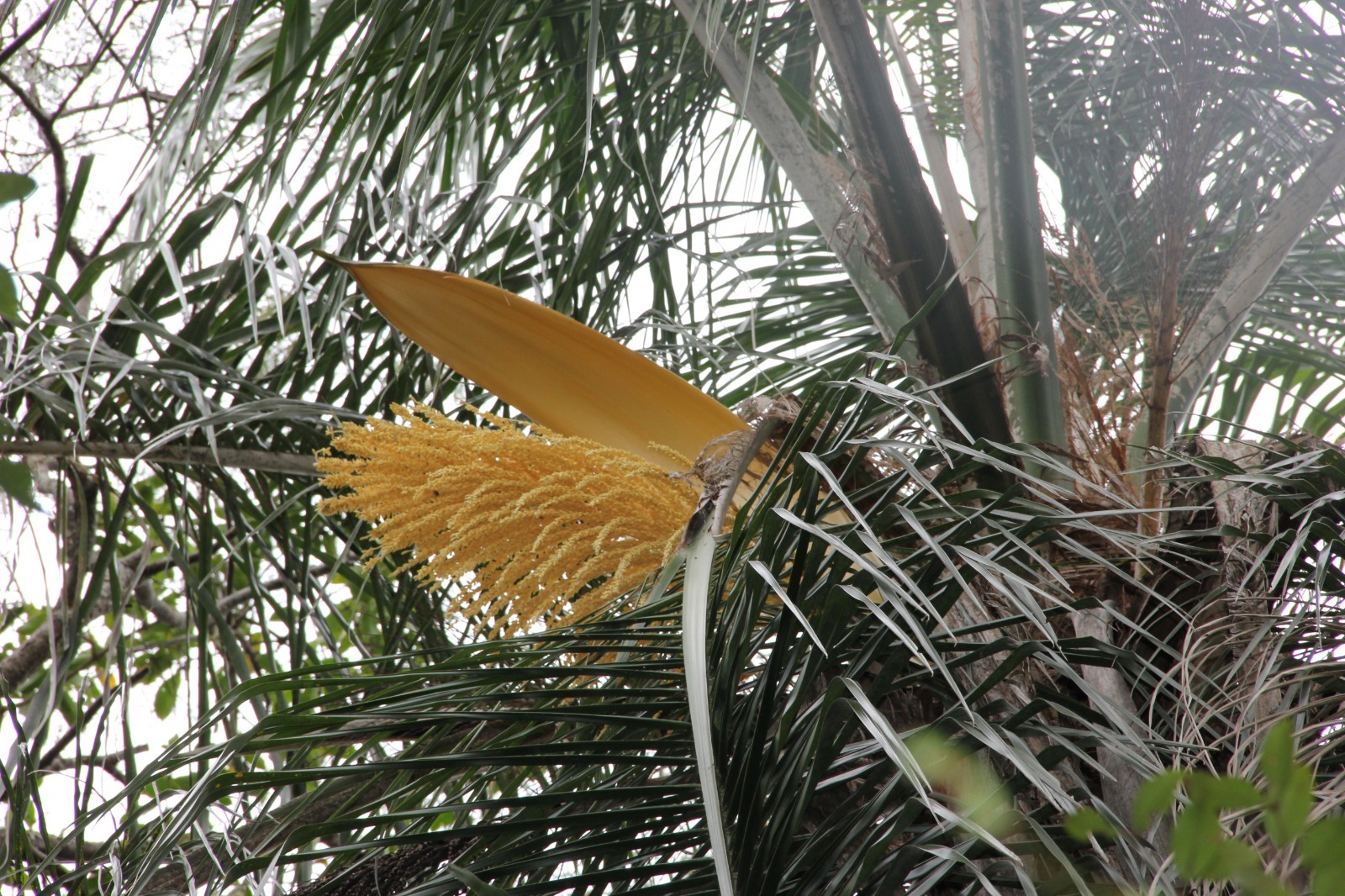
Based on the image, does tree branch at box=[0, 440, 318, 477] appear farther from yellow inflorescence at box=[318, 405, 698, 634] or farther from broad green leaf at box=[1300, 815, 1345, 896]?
broad green leaf at box=[1300, 815, 1345, 896]

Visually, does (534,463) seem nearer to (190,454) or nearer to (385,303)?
(385,303)

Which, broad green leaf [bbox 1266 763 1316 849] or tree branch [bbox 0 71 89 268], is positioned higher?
tree branch [bbox 0 71 89 268]

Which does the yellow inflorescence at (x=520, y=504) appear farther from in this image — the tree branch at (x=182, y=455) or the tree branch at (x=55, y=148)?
the tree branch at (x=55, y=148)

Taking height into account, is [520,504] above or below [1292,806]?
above

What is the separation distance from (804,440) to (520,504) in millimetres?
234

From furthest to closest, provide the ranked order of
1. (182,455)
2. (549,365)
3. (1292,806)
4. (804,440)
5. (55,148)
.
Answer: (55,148), (182,455), (549,365), (804,440), (1292,806)

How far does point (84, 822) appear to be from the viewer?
0.81 metres

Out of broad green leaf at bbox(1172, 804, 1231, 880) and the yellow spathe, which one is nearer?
broad green leaf at bbox(1172, 804, 1231, 880)

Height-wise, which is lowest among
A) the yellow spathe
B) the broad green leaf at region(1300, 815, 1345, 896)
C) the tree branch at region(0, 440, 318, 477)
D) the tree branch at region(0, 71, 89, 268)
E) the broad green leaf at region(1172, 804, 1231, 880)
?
the broad green leaf at region(1300, 815, 1345, 896)

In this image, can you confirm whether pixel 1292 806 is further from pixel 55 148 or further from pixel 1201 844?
pixel 55 148

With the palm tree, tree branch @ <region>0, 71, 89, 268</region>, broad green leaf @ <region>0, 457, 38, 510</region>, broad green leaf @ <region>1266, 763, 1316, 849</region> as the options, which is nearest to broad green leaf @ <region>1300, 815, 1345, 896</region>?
broad green leaf @ <region>1266, 763, 1316, 849</region>

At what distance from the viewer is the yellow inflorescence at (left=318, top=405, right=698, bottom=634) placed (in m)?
0.93

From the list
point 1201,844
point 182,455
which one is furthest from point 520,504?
point 182,455

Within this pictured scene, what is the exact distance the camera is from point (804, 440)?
86 centimetres
